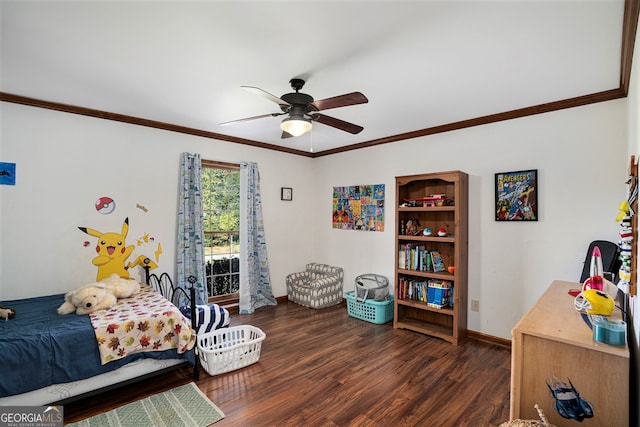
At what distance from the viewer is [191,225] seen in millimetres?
3930

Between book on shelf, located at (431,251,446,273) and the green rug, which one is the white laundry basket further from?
book on shelf, located at (431,251,446,273)

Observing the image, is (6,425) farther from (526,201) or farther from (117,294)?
(526,201)

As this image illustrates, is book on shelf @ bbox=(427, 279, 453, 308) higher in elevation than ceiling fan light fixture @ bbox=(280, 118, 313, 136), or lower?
lower

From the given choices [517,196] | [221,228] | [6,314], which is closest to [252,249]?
[221,228]

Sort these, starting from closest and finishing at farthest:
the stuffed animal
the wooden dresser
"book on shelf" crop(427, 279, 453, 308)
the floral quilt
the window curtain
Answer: the wooden dresser
the floral quilt
the stuffed animal
"book on shelf" crop(427, 279, 453, 308)
the window curtain

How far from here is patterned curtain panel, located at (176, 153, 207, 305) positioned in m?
3.83

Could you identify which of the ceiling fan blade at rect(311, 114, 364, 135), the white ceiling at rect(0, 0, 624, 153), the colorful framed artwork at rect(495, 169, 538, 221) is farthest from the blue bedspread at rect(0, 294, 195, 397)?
the colorful framed artwork at rect(495, 169, 538, 221)

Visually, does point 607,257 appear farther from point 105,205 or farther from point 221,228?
point 105,205

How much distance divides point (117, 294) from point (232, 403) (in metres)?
1.58

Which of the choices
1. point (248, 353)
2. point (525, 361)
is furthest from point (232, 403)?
point (525, 361)

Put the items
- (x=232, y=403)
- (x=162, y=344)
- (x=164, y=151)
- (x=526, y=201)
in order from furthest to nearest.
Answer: (x=164, y=151), (x=526, y=201), (x=162, y=344), (x=232, y=403)

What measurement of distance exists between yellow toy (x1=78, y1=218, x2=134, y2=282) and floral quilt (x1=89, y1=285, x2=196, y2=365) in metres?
0.81

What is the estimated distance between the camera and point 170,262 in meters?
3.84

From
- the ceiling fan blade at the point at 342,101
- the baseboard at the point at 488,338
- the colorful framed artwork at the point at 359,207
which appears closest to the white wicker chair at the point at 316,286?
the colorful framed artwork at the point at 359,207
